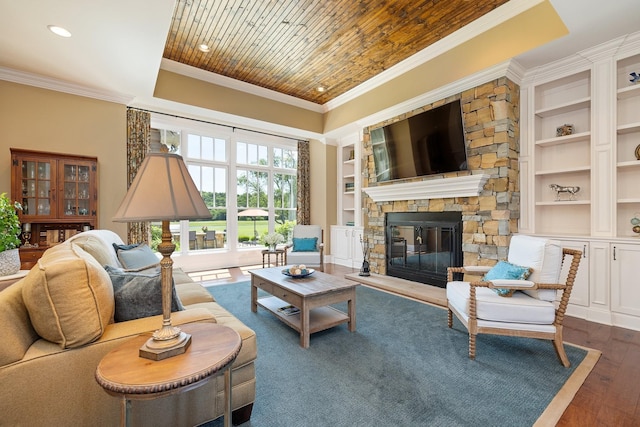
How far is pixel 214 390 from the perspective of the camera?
147cm

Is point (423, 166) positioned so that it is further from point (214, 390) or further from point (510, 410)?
point (214, 390)

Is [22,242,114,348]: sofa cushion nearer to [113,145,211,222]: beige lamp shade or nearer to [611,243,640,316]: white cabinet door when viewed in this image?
[113,145,211,222]: beige lamp shade

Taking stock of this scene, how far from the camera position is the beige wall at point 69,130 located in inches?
139

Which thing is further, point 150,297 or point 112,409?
point 150,297

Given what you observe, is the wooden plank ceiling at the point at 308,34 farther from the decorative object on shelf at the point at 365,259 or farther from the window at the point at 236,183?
the decorative object on shelf at the point at 365,259

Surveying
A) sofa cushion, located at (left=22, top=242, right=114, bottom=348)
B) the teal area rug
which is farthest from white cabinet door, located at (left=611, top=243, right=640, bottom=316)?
sofa cushion, located at (left=22, top=242, right=114, bottom=348)

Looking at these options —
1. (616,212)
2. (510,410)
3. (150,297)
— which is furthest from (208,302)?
(616,212)

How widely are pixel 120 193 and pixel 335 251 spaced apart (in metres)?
4.22

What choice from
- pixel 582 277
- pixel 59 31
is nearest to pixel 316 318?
pixel 582 277

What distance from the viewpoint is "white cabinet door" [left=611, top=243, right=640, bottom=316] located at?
2770mm

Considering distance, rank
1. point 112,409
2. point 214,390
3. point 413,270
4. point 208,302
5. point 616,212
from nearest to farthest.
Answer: point 112,409, point 214,390, point 208,302, point 616,212, point 413,270

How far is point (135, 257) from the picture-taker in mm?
2895

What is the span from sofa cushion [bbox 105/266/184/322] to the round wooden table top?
26 cm

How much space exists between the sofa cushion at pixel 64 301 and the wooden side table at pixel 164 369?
0.59 feet
